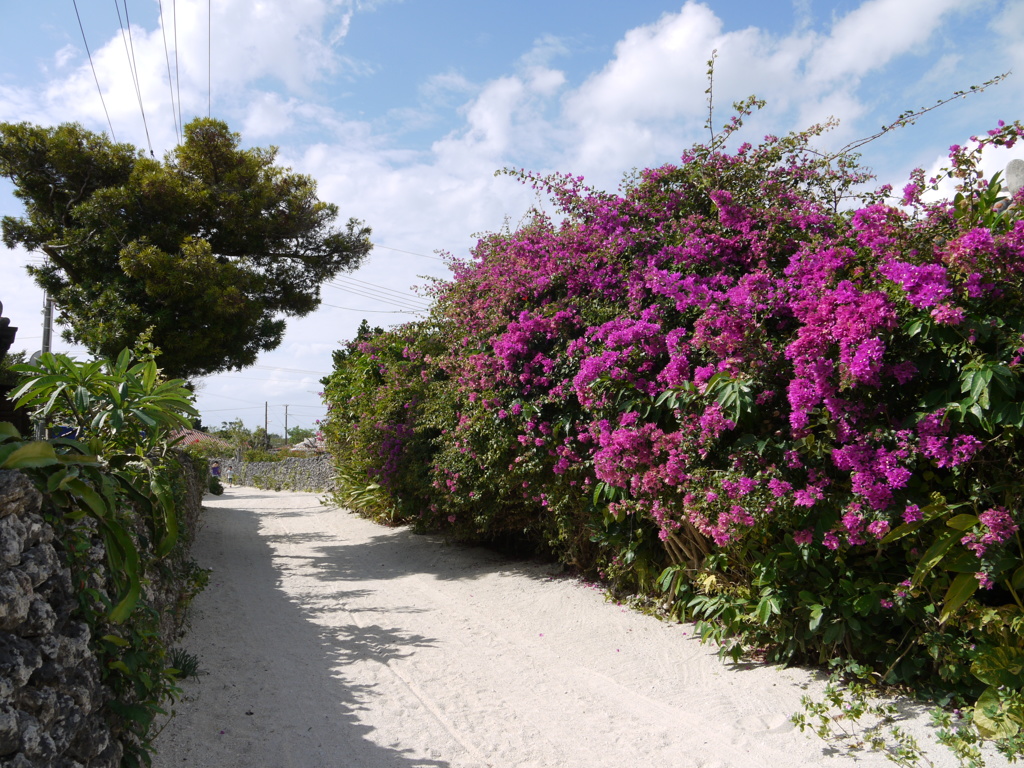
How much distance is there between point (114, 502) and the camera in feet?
10.3

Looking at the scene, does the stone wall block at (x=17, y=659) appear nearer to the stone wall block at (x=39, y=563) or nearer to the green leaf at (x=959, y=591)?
the stone wall block at (x=39, y=563)

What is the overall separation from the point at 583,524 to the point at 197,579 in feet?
12.6

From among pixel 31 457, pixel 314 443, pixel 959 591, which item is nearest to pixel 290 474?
pixel 314 443

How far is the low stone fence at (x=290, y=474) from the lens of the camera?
2258cm

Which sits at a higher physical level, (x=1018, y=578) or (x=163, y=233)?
(x=163, y=233)

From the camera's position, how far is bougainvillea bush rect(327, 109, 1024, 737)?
3.66 meters

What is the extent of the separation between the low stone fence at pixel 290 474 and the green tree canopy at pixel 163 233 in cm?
870

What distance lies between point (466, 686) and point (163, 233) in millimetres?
8864

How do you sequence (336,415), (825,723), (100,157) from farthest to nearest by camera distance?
(336,415)
(100,157)
(825,723)

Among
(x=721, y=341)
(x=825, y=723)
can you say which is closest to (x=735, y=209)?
(x=721, y=341)

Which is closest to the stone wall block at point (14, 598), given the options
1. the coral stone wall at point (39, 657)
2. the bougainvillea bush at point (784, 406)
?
the coral stone wall at point (39, 657)

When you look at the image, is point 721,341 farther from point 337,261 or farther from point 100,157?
point 100,157

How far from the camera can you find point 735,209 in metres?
5.83

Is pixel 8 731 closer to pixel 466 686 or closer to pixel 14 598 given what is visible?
pixel 14 598
